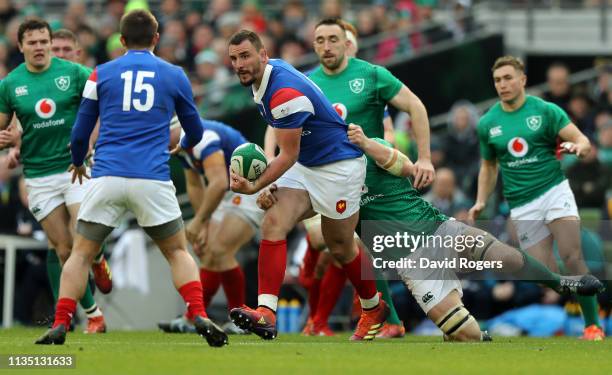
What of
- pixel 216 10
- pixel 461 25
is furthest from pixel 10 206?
pixel 461 25

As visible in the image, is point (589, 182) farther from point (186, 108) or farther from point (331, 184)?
point (186, 108)

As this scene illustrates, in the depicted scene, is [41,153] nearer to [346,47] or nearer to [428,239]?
[346,47]

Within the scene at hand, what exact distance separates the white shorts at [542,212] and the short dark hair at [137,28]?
184 inches

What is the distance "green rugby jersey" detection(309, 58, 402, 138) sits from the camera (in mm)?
11836

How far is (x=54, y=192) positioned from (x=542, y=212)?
4496mm

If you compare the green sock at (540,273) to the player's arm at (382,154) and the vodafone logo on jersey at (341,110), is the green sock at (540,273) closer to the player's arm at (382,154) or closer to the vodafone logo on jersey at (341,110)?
the player's arm at (382,154)

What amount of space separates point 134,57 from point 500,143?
4482 mm

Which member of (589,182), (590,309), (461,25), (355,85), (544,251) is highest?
(461,25)

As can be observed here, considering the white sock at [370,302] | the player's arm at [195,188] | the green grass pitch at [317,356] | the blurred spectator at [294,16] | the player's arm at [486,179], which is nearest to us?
the green grass pitch at [317,356]

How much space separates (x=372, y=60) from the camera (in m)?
21.4

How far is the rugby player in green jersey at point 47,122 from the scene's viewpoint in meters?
12.3

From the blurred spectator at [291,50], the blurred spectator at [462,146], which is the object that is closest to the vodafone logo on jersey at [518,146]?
the blurred spectator at [462,146]

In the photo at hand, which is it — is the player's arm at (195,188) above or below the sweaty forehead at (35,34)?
below

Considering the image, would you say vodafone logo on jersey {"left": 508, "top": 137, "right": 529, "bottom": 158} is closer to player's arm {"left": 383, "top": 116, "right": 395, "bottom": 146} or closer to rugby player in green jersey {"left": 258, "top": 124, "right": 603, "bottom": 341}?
player's arm {"left": 383, "top": 116, "right": 395, "bottom": 146}
